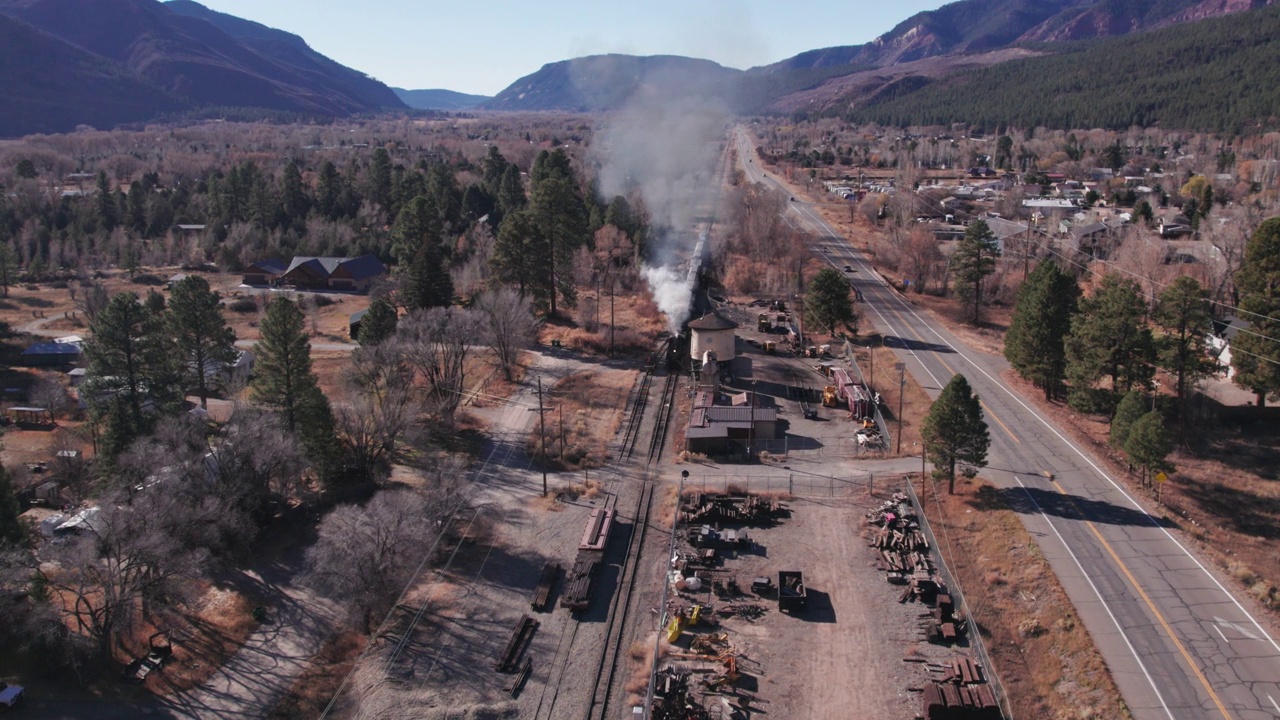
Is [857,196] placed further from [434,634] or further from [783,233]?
[434,634]

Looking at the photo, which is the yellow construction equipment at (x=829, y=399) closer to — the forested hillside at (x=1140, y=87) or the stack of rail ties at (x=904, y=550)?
the stack of rail ties at (x=904, y=550)

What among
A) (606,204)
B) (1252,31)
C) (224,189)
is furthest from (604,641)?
(1252,31)

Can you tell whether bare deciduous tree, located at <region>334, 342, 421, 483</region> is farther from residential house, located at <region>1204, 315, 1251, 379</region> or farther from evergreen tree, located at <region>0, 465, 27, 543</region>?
residential house, located at <region>1204, 315, 1251, 379</region>

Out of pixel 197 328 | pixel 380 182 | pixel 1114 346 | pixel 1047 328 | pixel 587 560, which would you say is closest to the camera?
pixel 587 560

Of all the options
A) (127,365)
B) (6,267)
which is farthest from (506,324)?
(6,267)

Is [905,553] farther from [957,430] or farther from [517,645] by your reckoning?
[517,645]

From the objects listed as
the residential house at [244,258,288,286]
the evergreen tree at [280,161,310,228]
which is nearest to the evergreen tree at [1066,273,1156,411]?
the residential house at [244,258,288,286]
